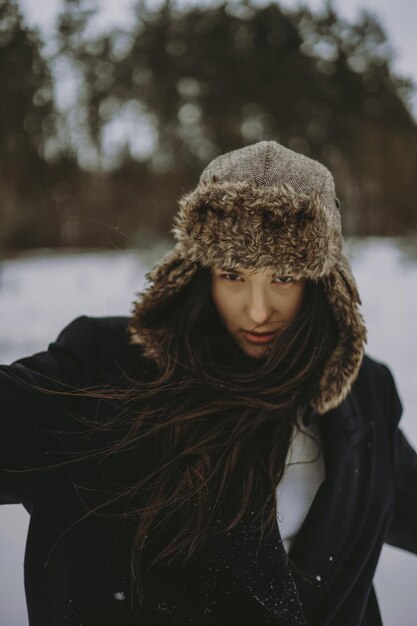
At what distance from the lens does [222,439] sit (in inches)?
55.6

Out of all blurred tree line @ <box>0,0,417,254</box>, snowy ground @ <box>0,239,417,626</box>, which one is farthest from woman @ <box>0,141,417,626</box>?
blurred tree line @ <box>0,0,417,254</box>

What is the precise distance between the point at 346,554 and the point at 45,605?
763 mm

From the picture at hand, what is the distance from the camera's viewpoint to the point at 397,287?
602 centimetres

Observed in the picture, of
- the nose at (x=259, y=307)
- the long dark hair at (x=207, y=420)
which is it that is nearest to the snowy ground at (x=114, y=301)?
the long dark hair at (x=207, y=420)

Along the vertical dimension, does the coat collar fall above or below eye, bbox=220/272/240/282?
below

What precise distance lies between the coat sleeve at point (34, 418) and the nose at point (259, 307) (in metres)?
0.46

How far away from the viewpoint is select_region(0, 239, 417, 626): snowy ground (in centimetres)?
363

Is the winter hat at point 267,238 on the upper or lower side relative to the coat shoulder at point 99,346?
upper

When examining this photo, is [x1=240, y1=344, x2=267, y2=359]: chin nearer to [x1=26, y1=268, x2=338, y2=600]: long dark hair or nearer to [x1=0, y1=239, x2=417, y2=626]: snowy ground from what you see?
[x1=26, y1=268, x2=338, y2=600]: long dark hair

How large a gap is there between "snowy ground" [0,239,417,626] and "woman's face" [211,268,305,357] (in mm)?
1646

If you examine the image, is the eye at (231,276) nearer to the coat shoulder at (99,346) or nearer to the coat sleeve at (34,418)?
the coat shoulder at (99,346)

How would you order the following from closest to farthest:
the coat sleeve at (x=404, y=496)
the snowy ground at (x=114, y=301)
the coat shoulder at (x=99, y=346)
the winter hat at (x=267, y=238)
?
the winter hat at (x=267, y=238), the coat shoulder at (x=99, y=346), the coat sleeve at (x=404, y=496), the snowy ground at (x=114, y=301)

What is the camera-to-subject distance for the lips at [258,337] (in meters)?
1.47

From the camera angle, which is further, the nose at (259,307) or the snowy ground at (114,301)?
the snowy ground at (114,301)
